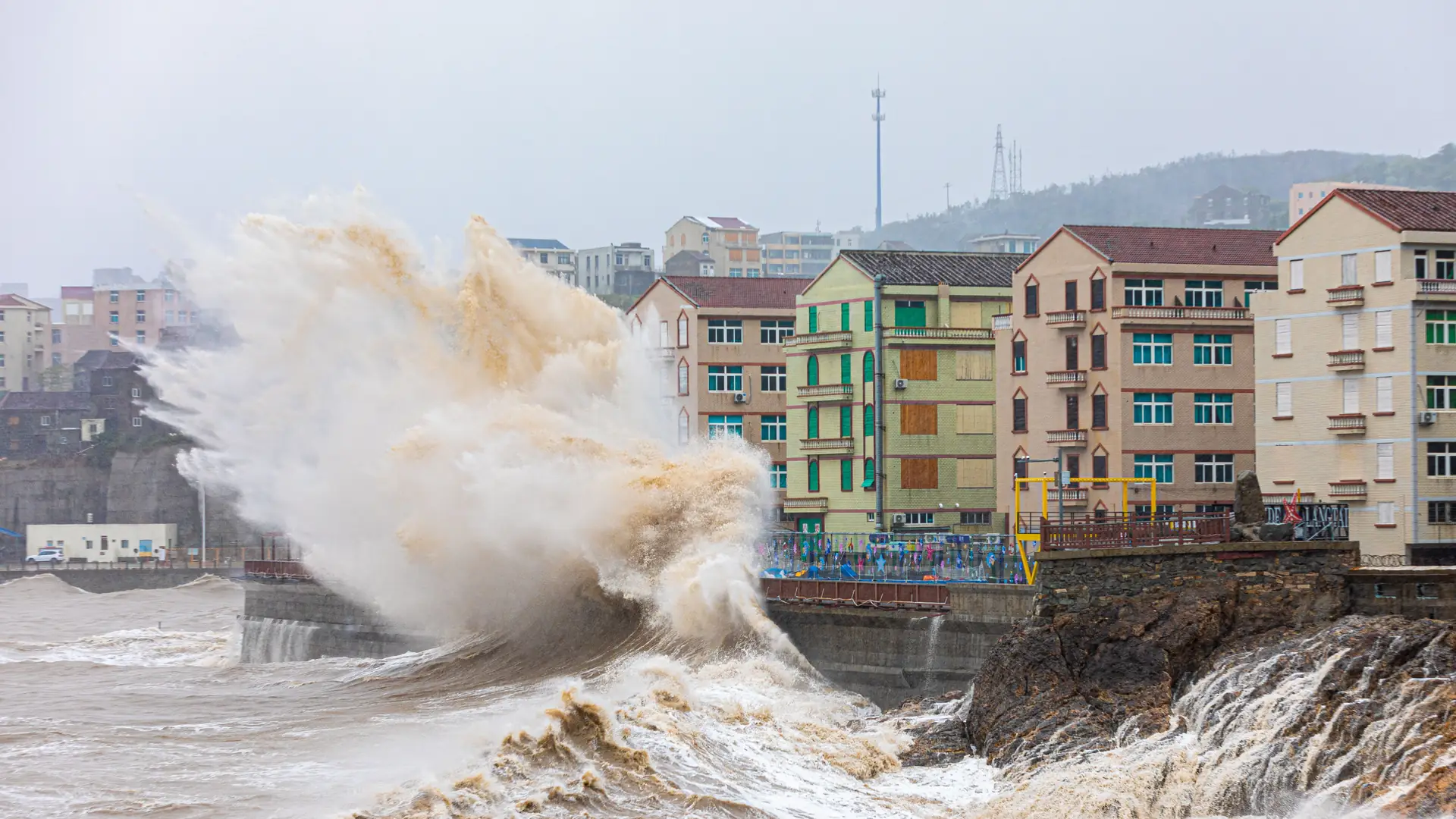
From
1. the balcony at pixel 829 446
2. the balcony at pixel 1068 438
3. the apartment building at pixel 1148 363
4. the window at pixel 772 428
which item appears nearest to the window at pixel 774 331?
the window at pixel 772 428

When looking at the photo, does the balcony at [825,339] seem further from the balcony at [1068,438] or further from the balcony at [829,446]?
the balcony at [1068,438]

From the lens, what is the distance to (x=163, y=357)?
58969 millimetres

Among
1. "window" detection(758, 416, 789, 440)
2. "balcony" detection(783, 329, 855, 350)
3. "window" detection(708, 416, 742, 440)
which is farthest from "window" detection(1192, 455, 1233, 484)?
"window" detection(708, 416, 742, 440)

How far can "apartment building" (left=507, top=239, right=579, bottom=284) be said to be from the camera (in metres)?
148

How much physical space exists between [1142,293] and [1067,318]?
2.24 metres

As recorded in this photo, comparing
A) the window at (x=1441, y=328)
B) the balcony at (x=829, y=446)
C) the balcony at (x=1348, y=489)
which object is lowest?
the balcony at (x=1348, y=489)

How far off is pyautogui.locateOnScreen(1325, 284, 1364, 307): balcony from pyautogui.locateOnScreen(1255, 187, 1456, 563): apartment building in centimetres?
2

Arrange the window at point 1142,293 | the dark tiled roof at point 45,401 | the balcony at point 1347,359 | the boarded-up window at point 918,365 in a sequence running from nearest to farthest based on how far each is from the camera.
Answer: the balcony at point 1347,359 < the window at point 1142,293 < the boarded-up window at point 918,365 < the dark tiled roof at point 45,401

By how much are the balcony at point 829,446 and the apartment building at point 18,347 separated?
339 feet

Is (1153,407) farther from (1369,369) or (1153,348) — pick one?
(1369,369)

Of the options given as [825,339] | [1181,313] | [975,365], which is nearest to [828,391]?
[825,339]

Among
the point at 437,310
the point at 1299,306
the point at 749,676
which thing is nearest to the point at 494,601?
the point at 437,310

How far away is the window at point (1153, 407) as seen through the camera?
50.2m

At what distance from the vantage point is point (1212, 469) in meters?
50.4
